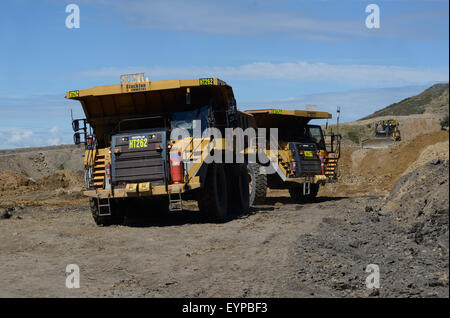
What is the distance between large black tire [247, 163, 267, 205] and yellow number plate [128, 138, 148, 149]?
511 centimetres

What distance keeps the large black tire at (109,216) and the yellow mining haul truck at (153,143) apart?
20 mm

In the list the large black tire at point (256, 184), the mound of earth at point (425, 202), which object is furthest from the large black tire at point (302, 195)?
the mound of earth at point (425, 202)

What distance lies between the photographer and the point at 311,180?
17531 millimetres

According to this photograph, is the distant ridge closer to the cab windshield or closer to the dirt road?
the cab windshield

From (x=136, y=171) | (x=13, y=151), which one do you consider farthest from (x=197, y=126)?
(x=13, y=151)

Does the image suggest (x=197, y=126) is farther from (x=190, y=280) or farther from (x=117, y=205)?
(x=190, y=280)

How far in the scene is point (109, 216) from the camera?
1252 centimetres

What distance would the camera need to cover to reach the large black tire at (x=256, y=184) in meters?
16.3

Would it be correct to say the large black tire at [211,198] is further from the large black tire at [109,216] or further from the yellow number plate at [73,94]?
the yellow number plate at [73,94]

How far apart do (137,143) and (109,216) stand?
5.82 ft

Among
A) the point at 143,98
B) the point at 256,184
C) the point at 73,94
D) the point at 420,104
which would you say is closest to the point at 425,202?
the point at 143,98

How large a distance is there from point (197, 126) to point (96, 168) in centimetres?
223

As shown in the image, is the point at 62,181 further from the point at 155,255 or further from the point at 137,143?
the point at 155,255
